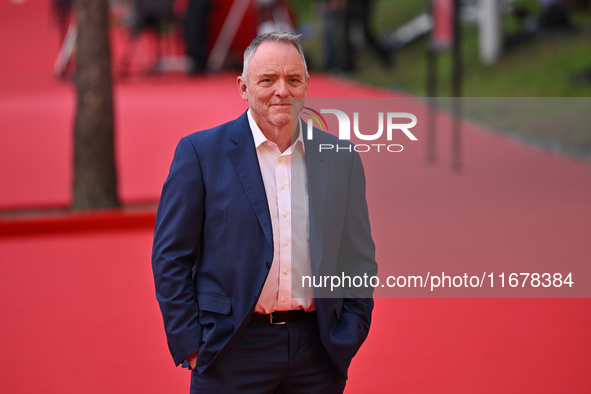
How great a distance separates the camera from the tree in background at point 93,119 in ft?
23.6

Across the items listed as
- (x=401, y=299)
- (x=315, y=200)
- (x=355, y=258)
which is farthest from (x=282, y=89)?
(x=401, y=299)

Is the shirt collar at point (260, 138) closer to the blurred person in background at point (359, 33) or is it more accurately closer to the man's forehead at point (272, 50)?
the man's forehead at point (272, 50)

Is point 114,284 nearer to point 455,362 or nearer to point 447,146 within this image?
point 455,362

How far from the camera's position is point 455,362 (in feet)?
12.8

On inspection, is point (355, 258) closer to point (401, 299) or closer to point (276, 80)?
point (276, 80)

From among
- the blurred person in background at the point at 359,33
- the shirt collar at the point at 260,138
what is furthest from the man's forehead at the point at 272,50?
the blurred person in background at the point at 359,33

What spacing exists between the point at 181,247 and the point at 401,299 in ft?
8.64

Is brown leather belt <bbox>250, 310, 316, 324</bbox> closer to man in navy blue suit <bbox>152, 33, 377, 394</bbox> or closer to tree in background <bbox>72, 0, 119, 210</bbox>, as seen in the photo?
man in navy blue suit <bbox>152, 33, 377, 394</bbox>

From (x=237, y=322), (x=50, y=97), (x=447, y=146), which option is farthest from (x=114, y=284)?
(x=50, y=97)

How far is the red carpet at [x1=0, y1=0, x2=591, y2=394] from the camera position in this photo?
96.7 inches

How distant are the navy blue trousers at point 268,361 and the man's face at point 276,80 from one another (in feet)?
1.77

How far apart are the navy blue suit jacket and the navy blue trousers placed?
0.05 m

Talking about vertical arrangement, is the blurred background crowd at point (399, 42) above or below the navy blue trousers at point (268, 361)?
above

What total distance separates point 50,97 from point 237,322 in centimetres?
1253
